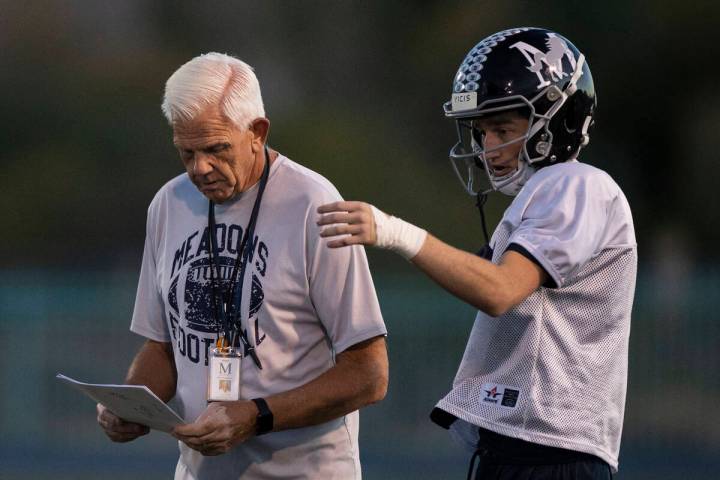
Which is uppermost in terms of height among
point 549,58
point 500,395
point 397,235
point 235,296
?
point 549,58

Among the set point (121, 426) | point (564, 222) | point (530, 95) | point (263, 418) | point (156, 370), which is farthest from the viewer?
point (156, 370)

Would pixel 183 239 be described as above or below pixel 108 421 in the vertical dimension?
above

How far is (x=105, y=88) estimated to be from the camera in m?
6.88

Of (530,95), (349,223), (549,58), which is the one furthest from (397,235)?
(549,58)

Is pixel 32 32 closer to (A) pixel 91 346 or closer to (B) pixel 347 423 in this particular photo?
A: (A) pixel 91 346

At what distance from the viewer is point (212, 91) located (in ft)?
8.68

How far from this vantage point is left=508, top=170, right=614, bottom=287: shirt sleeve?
2154 millimetres

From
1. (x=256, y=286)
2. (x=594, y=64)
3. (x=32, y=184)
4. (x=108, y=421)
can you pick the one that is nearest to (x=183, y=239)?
(x=256, y=286)

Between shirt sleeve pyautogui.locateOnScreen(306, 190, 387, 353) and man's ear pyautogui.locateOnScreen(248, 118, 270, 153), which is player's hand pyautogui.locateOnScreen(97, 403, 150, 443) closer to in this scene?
shirt sleeve pyautogui.locateOnScreen(306, 190, 387, 353)

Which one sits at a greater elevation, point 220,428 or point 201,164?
point 201,164

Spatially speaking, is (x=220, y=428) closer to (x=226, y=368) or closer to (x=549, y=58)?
(x=226, y=368)

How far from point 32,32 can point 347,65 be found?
1794 mm

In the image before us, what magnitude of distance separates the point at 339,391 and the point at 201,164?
57 centimetres

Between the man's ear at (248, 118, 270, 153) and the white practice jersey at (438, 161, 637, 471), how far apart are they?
0.66 meters
